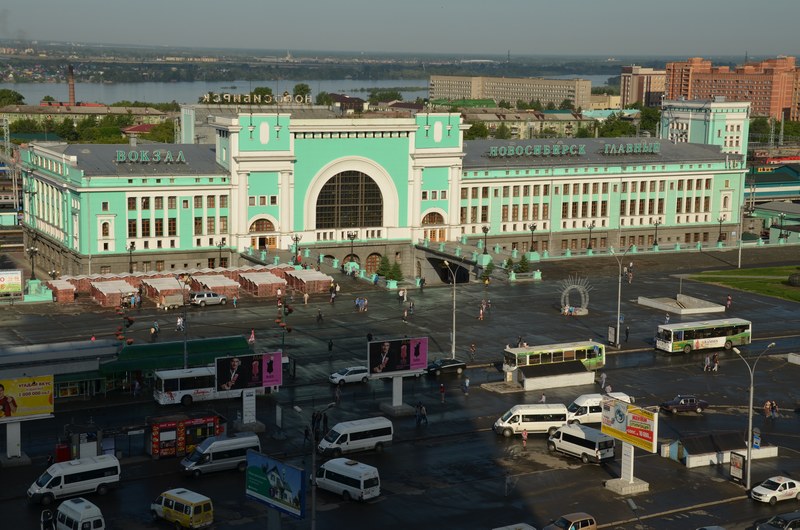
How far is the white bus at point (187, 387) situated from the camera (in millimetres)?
66000

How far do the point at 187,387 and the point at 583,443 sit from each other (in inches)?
871

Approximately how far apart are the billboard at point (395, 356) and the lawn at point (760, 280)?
4655cm

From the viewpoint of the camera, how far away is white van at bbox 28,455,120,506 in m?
50.8

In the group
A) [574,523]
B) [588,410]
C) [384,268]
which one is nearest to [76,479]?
[574,523]

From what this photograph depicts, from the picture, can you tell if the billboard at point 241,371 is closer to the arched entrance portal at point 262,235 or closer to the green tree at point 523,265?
the green tree at point 523,265

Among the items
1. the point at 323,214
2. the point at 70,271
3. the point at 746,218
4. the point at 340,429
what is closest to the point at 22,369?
the point at 340,429

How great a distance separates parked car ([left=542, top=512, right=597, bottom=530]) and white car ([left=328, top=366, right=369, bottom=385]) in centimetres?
2386

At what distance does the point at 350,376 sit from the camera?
7125 cm

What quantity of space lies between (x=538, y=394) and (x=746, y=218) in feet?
314

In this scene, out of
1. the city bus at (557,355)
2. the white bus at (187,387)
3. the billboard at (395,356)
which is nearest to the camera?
the billboard at (395,356)

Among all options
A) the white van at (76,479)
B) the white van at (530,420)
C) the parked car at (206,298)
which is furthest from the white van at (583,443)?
the parked car at (206,298)

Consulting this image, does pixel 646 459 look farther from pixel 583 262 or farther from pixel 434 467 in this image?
pixel 583 262

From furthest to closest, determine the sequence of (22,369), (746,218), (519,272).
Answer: (746,218)
(519,272)
(22,369)

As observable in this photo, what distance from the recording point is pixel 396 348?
66312 millimetres
